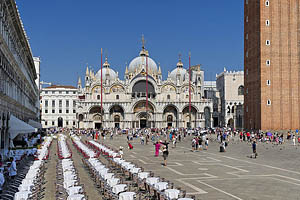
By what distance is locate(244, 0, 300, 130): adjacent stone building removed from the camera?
48156 millimetres

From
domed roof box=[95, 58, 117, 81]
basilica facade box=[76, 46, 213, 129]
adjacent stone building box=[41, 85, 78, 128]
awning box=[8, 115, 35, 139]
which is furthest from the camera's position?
adjacent stone building box=[41, 85, 78, 128]

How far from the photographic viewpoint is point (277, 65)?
159 ft

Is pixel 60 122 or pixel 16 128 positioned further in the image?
pixel 60 122

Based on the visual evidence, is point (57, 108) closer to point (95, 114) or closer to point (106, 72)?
point (106, 72)

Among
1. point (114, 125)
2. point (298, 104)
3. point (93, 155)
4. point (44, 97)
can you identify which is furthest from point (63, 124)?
point (93, 155)

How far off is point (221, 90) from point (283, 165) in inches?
2794

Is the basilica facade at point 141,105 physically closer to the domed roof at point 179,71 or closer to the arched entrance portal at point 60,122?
the domed roof at point 179,71

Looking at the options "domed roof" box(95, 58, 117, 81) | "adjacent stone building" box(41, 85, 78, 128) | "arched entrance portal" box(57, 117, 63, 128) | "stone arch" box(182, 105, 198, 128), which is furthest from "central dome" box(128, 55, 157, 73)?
"arched entrance portal" box(57, 117, 63, 128)

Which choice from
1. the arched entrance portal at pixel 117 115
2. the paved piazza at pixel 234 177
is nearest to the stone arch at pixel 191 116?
the arched entrance portal at pixel 117 115

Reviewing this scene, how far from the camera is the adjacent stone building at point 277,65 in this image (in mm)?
48156

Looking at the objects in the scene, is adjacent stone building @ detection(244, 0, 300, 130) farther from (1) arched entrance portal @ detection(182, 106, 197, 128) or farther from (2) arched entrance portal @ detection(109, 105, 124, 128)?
(2) arched entrance portal @ detection(109, 105, 124, 128)

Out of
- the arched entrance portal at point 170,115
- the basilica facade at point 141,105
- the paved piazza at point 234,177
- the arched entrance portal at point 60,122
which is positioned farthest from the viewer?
the arched entrance portal at point 60,122

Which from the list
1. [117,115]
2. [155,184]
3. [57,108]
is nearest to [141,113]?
[117,115]

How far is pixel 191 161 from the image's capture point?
2217cm
